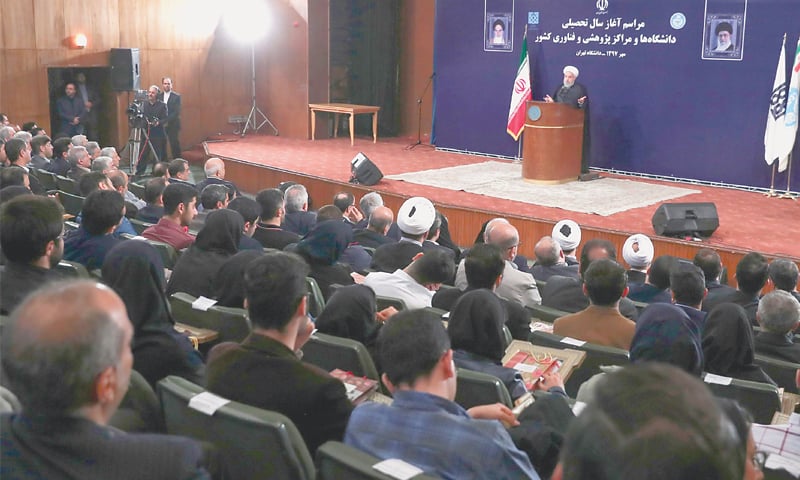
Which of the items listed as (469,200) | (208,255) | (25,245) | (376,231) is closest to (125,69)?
(469,200)

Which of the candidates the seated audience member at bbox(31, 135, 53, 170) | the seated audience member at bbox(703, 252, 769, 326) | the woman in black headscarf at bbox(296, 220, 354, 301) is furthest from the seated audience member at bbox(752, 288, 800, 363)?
the seated audience member at bbox(31, 135, 53, 170)

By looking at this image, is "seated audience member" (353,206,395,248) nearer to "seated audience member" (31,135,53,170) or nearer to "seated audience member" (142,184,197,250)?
"seated audience member" (142,184,197,250)

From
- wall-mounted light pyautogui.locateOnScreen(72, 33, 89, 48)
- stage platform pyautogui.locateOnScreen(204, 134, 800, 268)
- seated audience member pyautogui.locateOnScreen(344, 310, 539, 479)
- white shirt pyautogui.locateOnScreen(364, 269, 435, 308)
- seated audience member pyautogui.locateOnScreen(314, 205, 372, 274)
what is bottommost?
stage platform pyautogui.locateOnScreen(204, 134, 800, 268)

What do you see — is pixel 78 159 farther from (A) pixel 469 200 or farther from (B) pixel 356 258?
(B) pixel 356 258

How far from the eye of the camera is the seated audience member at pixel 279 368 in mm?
2213

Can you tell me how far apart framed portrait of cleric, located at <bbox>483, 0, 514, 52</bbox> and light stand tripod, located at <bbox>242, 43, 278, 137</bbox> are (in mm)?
3981

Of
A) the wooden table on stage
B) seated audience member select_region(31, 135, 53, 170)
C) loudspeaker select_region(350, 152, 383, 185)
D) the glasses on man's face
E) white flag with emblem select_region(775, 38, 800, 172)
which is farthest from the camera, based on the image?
the wooden table on stage

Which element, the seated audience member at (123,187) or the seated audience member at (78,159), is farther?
the seated audience member at (78,159)

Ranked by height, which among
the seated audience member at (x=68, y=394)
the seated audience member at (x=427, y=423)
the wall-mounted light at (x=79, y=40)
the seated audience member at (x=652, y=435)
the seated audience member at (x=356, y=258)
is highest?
the wall-mounted light at (x=79, y=40)

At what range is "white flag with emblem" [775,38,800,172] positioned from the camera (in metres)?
8.92

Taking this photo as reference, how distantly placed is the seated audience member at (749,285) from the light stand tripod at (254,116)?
34.0ft

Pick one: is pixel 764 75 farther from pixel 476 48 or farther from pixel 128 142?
pixel 128 142

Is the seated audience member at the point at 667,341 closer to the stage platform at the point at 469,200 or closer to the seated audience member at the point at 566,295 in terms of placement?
the seated audience member at the point at 566,295

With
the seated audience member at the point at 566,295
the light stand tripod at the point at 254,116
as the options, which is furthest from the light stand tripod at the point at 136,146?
the seated audience member at the point at 566,295
